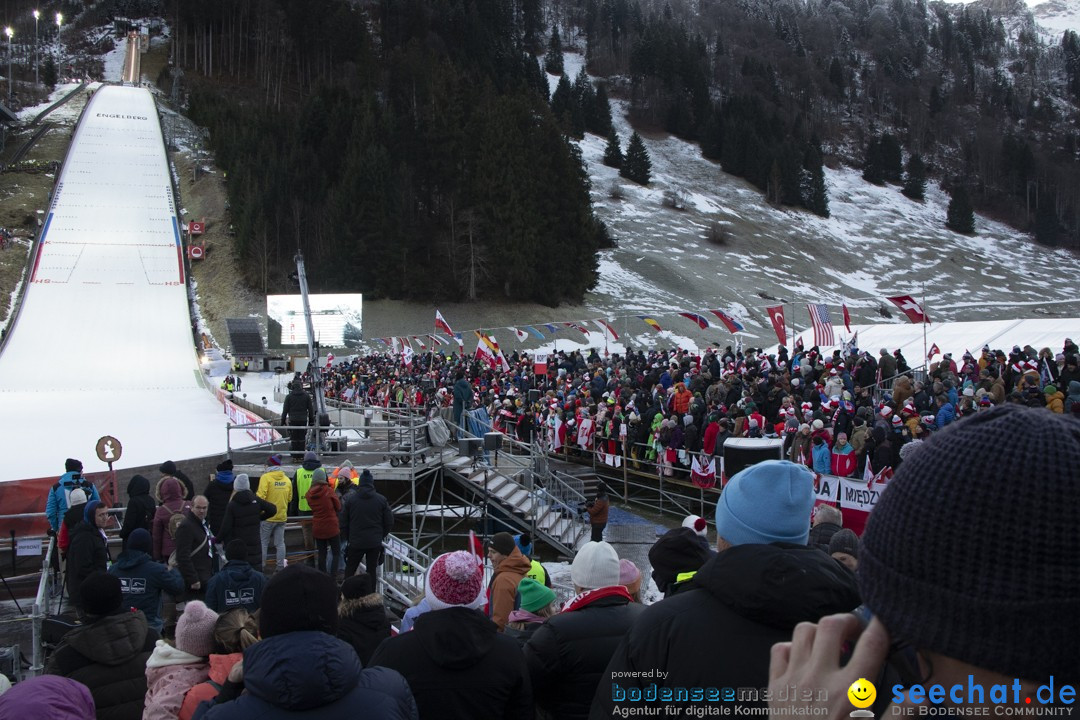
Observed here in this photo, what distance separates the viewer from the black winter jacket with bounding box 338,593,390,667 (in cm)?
463

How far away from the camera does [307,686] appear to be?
2.46 m

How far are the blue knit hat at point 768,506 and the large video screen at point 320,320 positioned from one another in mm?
37194

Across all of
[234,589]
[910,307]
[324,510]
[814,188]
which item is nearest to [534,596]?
[234,589]

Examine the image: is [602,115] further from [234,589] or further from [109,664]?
[109,664]

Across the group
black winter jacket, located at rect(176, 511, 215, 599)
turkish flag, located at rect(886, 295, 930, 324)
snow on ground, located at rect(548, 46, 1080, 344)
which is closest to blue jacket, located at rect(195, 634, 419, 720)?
black winter jacket, located at rect(176, 511, 215, 599)

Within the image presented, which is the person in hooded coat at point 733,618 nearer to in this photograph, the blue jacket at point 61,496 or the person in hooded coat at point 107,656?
the person in hooded coat at point 107,656

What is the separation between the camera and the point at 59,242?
49.4 m

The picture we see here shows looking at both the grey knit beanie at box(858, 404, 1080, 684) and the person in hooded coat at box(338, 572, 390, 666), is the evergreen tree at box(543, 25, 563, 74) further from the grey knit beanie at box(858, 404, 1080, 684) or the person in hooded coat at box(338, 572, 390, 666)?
the grey knit beanie at box(858, 404, 1080, 684)

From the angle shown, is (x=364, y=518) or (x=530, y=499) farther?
(x=530, y=499)

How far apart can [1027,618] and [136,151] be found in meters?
75.0

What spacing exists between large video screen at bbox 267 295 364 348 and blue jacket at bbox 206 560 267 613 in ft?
108

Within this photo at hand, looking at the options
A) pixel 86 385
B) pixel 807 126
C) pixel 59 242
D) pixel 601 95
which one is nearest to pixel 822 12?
pixel 807 126

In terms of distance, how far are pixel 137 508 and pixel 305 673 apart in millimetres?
7399

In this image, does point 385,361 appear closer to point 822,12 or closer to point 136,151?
point 136,151
